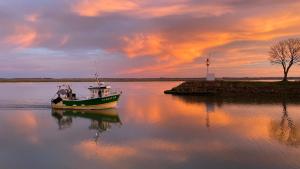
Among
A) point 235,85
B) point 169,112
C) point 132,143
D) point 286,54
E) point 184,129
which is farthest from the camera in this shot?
point 286,54

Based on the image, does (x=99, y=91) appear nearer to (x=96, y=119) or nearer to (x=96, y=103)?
(x=96, y=103)

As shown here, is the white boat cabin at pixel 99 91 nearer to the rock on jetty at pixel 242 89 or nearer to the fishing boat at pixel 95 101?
the fishing boat at pixel 95 101

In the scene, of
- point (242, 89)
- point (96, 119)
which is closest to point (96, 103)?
point (96, 119)

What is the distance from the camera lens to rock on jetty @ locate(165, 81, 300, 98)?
68812 mm

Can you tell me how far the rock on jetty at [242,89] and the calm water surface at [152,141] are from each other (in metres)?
30.5

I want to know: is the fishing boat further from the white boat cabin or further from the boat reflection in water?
the boat reflection in water

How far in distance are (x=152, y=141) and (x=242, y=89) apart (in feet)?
162

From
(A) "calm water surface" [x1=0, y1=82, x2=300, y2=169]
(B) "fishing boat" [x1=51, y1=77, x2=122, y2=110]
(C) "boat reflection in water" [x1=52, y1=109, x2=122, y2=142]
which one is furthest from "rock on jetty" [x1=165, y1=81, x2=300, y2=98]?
(A) "calm water surface" [x1=0, y1=82, x2=300, y2=169]

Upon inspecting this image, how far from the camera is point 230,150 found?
21.7m

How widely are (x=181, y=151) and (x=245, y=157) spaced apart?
3542 mm

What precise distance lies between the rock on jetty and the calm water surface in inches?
1199

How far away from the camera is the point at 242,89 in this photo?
70.9 m

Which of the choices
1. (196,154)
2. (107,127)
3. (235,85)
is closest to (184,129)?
(107,127)

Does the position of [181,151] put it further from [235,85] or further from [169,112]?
[235,85]
